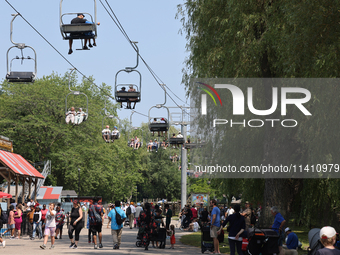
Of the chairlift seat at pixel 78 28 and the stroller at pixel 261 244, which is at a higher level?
the chairlift seat at pixel 78 28

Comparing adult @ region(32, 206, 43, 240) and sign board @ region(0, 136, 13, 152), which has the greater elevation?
sign board @ region(0, 136, 13, 152)

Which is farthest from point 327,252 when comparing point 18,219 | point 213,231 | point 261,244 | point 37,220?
point 18,219

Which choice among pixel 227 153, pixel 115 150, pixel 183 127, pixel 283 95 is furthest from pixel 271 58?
pixel 115 150

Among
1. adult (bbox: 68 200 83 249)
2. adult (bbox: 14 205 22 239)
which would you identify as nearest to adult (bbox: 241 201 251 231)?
adult (bbox: 68 200 83 249)

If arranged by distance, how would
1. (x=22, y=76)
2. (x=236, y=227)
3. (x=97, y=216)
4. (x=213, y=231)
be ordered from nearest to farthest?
1. (x=236, y=227)
2. (x=213, y=231)
3. (x=22, y=76)
4. (x=97, y=216)

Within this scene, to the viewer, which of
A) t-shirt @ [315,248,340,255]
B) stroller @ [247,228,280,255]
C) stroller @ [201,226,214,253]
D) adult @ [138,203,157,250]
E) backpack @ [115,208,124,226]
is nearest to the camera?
t-shirt @ [315,248,340,255]

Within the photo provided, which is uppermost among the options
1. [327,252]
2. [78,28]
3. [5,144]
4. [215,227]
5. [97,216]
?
[78,28]

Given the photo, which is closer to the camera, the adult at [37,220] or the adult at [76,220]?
the adult at [76,220]

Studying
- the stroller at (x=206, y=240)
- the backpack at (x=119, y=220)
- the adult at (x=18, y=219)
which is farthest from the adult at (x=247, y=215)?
the adult at (x=18, y=219)

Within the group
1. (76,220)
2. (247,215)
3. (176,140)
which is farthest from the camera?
(176,140)

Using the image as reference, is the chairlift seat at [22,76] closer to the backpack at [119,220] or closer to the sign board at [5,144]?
the backpack at [119,220]

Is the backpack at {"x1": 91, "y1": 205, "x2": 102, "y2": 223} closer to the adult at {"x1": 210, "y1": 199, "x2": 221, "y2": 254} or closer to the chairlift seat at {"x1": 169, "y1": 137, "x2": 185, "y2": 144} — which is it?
the adult at {"x1": 210, "y1": 199, "x2": 221, "y2": 254}

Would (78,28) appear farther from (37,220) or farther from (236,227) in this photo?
(37,220)

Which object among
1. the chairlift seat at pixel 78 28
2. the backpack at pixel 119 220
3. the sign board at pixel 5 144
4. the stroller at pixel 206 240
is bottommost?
the stroller at pixel 206 240
